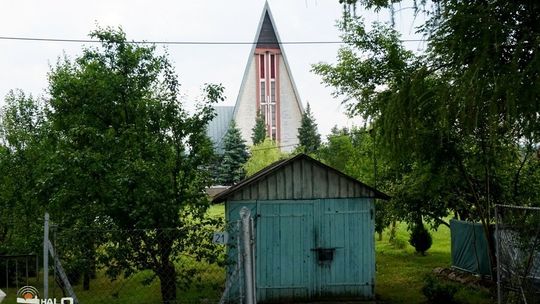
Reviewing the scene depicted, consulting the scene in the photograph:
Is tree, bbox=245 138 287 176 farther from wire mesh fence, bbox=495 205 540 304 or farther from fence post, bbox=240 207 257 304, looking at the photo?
fence post, bbox=240 207 257 304

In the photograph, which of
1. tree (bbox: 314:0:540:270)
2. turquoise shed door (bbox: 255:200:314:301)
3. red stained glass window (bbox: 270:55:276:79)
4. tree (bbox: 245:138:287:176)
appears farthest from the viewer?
red stained glass window (bbox: 270:55:276:79)

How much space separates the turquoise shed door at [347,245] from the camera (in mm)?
11008

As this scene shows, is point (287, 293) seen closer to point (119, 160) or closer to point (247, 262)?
point (119, 160)

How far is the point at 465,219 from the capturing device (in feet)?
49.6

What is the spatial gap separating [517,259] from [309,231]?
13.0 ft

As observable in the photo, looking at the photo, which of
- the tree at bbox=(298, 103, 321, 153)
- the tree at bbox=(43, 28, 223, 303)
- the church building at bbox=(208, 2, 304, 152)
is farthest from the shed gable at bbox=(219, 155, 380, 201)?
the church building at bbox=(208, 2, 304, 152)

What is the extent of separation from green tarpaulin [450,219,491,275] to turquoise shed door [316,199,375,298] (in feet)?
12.5

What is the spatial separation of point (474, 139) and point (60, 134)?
26.2ft

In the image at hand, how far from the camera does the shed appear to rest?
36.0 feet

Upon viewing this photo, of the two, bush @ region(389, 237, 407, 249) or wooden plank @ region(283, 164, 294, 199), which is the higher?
wooden plank @ region(283, 164, 294, 199)

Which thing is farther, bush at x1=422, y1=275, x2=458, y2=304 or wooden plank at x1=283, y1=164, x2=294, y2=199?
wooden plank at x1=283, y1=164, x2=294, y2=199

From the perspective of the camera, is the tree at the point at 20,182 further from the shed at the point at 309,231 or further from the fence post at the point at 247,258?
the fence post at the point at 247,258

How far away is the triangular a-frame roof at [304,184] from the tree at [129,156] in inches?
69.3

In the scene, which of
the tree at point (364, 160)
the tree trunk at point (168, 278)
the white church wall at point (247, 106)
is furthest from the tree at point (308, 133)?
the tree trunk at point (168, 278)
